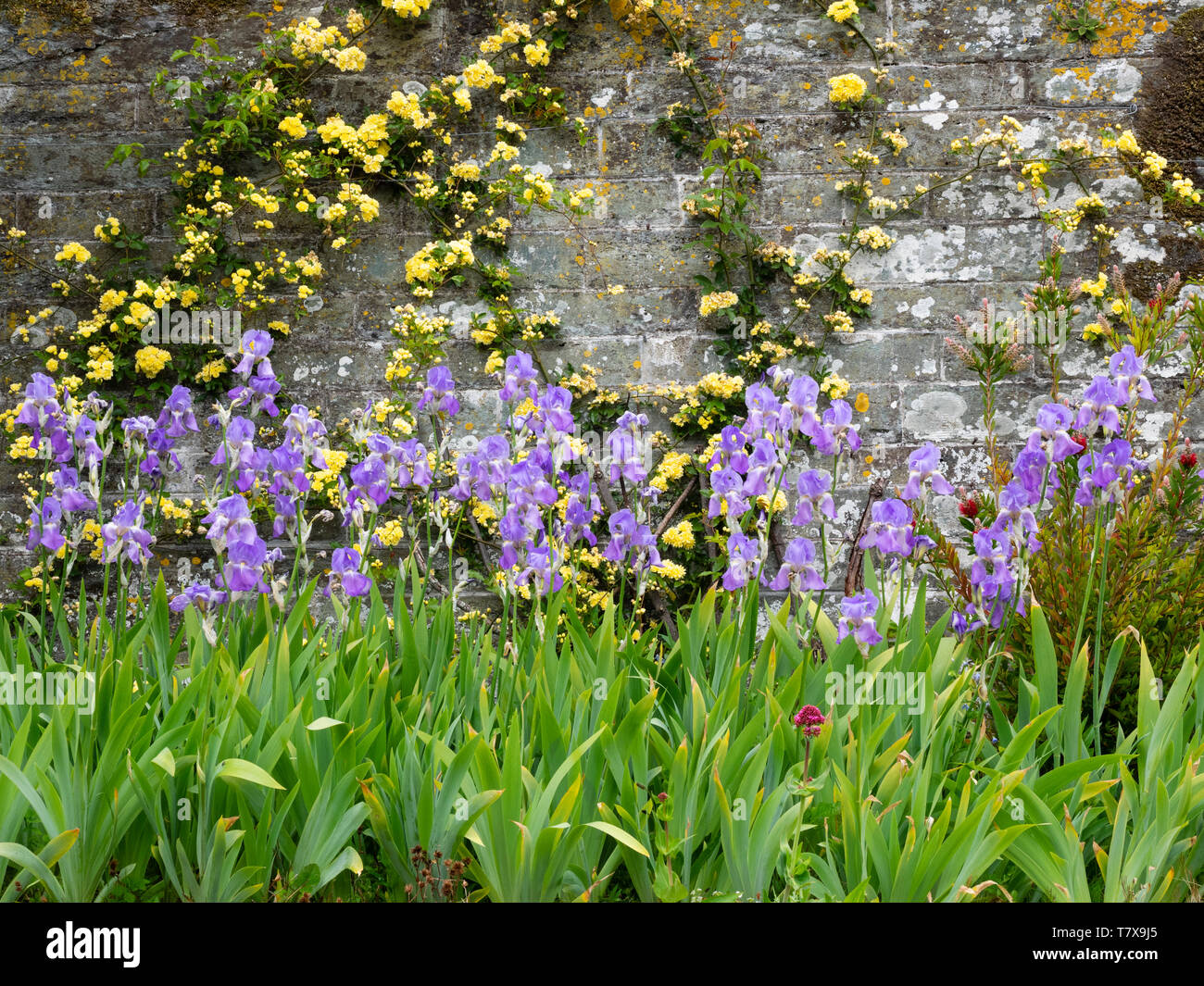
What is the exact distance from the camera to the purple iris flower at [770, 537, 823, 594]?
2.01 meters

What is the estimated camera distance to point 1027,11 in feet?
11.8

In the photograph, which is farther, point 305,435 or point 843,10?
point 843,10

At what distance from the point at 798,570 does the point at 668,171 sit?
2228mm

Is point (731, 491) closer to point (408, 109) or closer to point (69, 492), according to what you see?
point (69, 492)

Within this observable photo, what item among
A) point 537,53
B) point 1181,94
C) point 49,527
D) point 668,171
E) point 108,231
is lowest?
point 49,527

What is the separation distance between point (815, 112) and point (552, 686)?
9.23 ft

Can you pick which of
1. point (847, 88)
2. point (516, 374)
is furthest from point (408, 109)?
point (516, 374)

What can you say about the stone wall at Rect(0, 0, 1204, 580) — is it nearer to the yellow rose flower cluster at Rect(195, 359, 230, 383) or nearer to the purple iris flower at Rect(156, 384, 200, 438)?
the yellow rose flower cluster at Rect(195, 359, 230, 383)

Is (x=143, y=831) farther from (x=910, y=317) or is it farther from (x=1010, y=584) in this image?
(x=910, y=317)

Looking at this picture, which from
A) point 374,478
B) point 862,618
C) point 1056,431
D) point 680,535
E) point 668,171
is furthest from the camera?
point 668,171

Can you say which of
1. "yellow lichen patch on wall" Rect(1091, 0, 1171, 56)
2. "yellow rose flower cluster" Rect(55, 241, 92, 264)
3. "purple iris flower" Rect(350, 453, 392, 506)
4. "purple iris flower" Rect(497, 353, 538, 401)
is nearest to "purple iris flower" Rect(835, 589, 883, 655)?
"purple iris flower" Rect(497, 353, 538, 401)

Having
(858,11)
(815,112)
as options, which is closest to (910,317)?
→ (815,112)

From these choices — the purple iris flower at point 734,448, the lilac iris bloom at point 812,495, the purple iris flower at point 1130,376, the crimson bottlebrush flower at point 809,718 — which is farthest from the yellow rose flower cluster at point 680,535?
the crimson bottlebrush flower at point 809,718

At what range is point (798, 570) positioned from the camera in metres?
2.04
